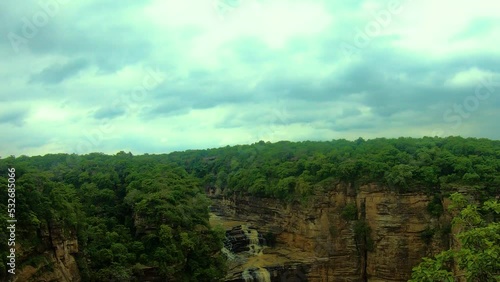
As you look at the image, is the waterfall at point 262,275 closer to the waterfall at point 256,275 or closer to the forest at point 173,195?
the waterfall at point 256,275

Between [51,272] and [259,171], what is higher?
[259,171]

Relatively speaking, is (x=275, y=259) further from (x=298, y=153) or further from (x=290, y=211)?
(x=298, y=153)

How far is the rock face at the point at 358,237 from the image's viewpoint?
3159cm

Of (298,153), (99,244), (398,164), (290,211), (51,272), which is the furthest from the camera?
(298,153)

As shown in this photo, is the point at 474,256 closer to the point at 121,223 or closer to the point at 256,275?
the point at 256,275

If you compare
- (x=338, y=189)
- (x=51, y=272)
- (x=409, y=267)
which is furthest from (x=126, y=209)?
(x=409, y=267)

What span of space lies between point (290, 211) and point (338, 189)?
4754mm

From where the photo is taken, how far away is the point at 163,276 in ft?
83.8

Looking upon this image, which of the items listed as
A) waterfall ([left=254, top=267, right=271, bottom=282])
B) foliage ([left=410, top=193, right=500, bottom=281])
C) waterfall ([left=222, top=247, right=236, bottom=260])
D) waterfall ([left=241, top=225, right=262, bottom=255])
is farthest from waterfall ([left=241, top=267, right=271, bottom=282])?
foliage ([left=410, top=193, right=500, bottom=281])

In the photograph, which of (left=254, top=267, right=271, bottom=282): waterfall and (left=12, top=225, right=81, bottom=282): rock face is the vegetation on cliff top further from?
(left=254, top=267, right=271, bottom=282): waterfall

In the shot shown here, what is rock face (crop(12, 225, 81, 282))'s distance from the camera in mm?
18297

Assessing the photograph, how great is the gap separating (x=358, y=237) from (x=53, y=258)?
72.0 feet

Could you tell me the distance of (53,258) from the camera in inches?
783

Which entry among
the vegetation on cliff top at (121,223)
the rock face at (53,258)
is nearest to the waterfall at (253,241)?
the vegetation on cliff top at (121,223)
